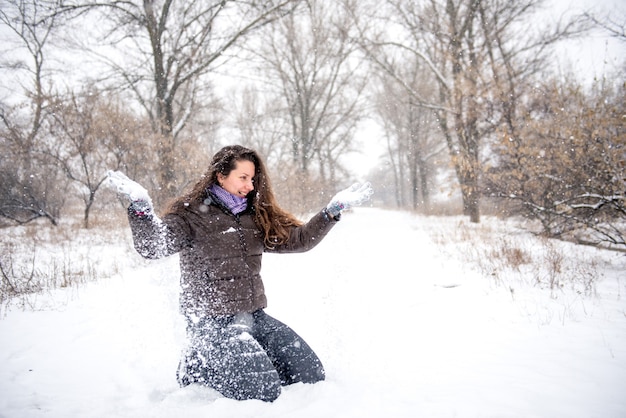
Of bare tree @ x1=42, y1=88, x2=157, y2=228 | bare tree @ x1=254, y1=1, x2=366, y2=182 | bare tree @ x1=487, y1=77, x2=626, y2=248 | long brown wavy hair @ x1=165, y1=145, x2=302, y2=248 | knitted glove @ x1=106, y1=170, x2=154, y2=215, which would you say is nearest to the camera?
knitted glove @ x1=106, y1=170, x2=154, y2=215

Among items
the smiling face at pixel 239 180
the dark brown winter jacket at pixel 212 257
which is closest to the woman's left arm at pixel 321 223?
the dark brown winter jacket at pixel 212 257

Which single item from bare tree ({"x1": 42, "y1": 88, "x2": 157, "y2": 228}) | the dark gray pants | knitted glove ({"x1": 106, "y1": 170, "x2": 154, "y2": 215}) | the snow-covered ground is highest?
bare tree ({"x1": 42, "y1": 88, "x2": 157, "y2": 228})

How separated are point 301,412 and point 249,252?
1.05 metres

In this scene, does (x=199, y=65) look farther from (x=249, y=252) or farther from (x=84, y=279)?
(x=249, y=252)

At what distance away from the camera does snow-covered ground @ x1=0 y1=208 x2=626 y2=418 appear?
191 centimetres

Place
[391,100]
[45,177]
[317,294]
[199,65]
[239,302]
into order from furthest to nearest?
[391,100]
[45,177]
[199,65]
[317,294]
[239,302]

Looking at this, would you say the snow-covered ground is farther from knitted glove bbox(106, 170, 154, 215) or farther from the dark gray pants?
knitted glove bbox(106, 170, 154, 215)

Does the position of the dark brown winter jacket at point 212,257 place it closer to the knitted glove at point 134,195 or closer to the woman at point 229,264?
the woman at point 229,264

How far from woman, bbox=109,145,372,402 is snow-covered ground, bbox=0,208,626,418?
152mm

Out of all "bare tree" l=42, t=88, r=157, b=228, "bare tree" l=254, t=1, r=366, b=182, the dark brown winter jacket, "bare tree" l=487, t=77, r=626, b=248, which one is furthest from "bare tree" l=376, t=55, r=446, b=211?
the dark brown winter jacket

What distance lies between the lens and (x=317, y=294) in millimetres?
4312

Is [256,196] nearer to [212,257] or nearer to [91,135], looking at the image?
[212,257]

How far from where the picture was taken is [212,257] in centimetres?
209

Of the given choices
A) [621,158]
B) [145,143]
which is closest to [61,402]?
[621,158]
